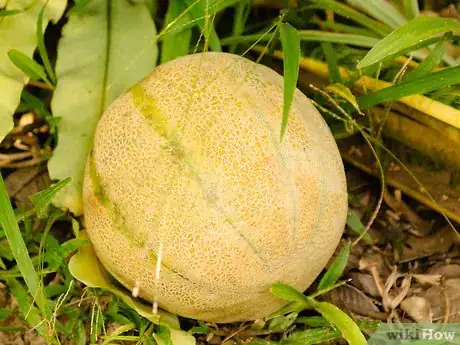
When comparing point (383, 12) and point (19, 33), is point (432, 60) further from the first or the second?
point (19, 33)

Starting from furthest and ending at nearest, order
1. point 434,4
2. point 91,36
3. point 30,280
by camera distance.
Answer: point 434,4 < point 91,36 < point 30,280

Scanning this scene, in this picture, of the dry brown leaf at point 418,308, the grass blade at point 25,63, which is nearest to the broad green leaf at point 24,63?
the grass blade at point 25,63

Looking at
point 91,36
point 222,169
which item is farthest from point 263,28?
point 222,169

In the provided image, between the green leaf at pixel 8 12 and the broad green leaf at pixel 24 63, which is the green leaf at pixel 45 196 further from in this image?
the green leaf at pixel 8 12

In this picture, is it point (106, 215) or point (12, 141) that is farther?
point (12, 141)

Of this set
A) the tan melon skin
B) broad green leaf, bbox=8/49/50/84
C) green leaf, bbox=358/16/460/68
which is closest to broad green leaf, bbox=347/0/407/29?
green leaf, bbox=358/16/460/68

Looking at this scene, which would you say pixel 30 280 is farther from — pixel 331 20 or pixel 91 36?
pixel 331 20

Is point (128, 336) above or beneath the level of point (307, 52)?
beneath

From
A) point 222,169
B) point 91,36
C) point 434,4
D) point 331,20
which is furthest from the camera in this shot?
point 434,4
